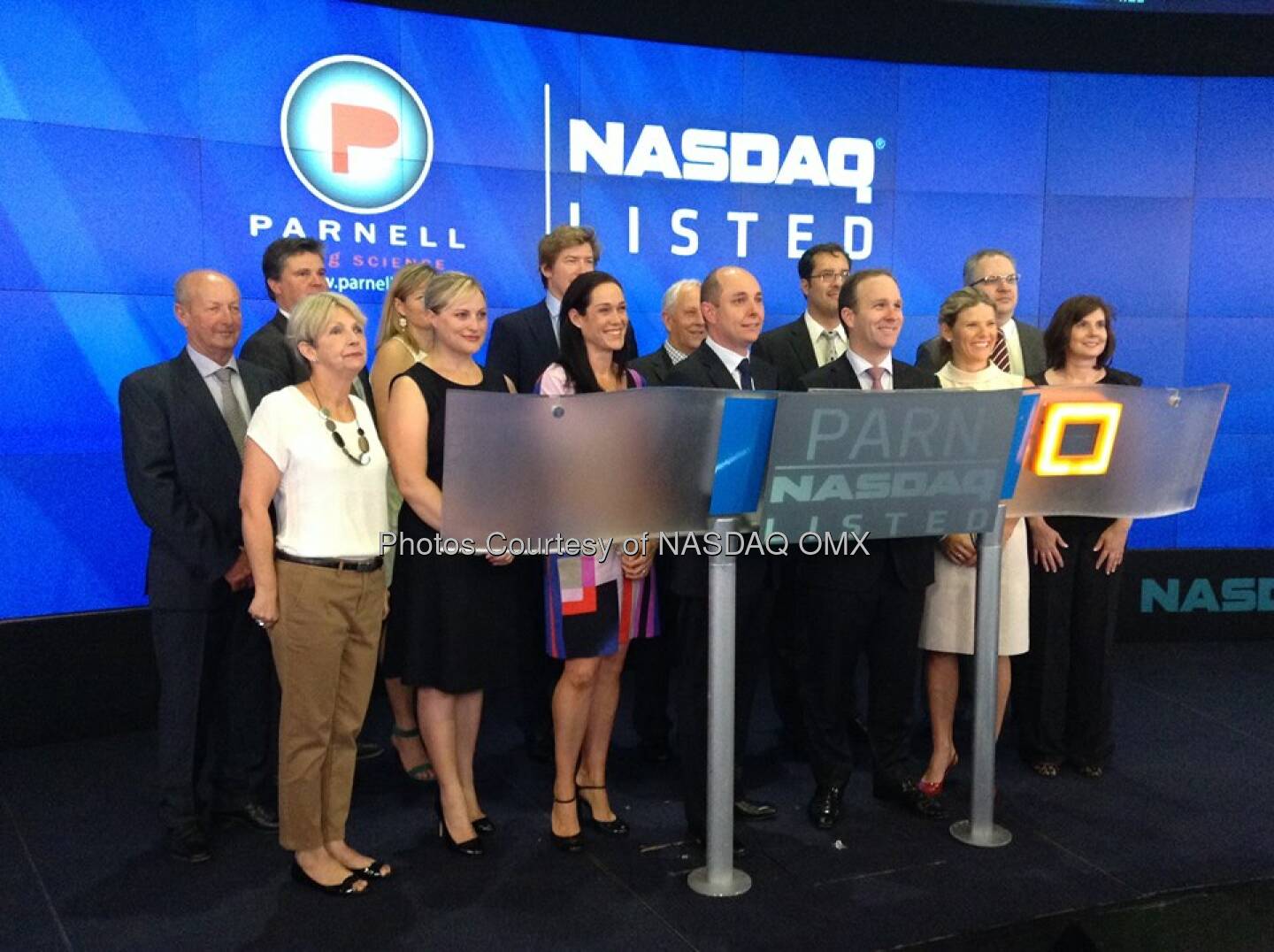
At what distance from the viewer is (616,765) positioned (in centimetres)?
417

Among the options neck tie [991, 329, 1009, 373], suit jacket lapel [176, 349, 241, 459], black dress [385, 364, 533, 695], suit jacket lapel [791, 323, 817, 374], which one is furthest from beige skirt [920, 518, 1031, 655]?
suit jacket lapel [176, 349, 241, 459]

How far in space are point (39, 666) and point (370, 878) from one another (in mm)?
1991

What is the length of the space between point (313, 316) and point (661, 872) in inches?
70.3

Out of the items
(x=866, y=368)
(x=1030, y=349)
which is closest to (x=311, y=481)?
(x=866, y=368)

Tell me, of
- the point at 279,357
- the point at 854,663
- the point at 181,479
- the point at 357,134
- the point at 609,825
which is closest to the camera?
the point at 181,479

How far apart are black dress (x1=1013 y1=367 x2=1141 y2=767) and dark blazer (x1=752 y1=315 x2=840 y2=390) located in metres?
0.81

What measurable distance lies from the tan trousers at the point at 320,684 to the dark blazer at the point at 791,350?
1.81 m

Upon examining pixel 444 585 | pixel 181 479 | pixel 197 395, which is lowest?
pixel 444 585

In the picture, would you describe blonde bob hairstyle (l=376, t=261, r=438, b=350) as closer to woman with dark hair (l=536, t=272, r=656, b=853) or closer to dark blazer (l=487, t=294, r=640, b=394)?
dark blazer (l=487, t=294, r=640, b=394)

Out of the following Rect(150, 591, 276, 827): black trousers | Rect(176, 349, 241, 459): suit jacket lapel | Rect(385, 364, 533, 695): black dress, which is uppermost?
Rect(176, 349, 241, 459): suit jacket lapel

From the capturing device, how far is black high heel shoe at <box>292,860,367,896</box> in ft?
10.2

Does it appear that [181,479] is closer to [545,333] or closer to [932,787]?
[545,333]

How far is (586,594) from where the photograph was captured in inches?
127

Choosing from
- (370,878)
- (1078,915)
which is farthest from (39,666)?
(1078,915)
